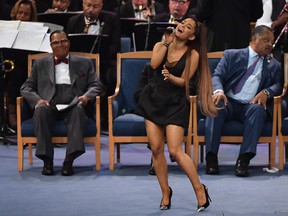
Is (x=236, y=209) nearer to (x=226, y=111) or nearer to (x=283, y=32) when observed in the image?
(x=226, y=111)

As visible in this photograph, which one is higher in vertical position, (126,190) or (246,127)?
(246,127)

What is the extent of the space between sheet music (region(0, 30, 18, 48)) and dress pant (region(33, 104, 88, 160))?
117cm

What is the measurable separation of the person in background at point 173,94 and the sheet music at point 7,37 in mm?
2662

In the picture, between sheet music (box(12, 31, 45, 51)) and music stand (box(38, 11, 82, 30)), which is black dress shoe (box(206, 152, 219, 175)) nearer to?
sheet music (box(12, 31, 45, 51))

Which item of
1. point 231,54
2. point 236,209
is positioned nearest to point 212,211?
point 236,209

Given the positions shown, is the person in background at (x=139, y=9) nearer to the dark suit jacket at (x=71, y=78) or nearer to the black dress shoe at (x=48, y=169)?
the dark suit jacket at (x=71, y=78)

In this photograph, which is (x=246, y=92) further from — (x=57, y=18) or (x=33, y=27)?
(x=57, y=18)

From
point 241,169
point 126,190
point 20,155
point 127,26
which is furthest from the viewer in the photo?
point 127,26

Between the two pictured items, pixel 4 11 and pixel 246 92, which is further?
pixel 4 11

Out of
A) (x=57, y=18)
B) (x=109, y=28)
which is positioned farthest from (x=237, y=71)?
(x=57, y=18)

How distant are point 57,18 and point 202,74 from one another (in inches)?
154

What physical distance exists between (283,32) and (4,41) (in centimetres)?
317

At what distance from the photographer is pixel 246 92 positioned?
8133 mm

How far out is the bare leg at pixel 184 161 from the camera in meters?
6.32
